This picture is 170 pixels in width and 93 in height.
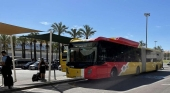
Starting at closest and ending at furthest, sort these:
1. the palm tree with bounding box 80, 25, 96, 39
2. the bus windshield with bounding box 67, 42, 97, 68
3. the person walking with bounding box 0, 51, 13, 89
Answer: the person walking with bounding box 0, 51, 13, 89 → the bus windshield with bounding box 67, 42, 97, 68 → the palm tree with bounding box 80, 25, 96, 39

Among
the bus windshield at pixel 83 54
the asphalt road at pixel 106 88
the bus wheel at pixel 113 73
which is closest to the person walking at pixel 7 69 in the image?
the asphalt road at pixel 106 88

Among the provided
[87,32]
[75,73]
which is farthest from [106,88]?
[87,32]

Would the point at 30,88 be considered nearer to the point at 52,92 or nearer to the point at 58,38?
the point at 52,92

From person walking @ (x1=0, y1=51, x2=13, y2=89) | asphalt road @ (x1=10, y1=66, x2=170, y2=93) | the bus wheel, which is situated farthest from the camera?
the bus wheel

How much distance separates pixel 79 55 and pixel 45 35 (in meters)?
2.70

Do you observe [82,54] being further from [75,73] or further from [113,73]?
[113,73]

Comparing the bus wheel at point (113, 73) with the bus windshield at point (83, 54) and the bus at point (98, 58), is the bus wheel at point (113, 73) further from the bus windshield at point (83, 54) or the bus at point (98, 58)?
the bus windshield at point (83, 54)

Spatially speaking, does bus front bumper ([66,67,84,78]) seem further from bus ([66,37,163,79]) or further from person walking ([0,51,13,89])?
person walking ([0,51,13,89])

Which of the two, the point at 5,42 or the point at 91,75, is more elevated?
the point at 5,42

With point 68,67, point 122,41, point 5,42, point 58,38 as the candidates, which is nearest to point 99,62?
point 68,67

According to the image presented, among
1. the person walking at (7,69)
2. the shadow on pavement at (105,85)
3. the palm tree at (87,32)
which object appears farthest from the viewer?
the palm tree at (87,32)

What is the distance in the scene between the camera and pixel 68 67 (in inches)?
640

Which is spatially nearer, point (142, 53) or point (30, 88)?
point (30, 88)

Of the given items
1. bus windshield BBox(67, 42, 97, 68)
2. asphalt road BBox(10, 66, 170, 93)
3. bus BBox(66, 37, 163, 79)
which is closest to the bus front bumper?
bus BBox(66, 37, 163, 79)
